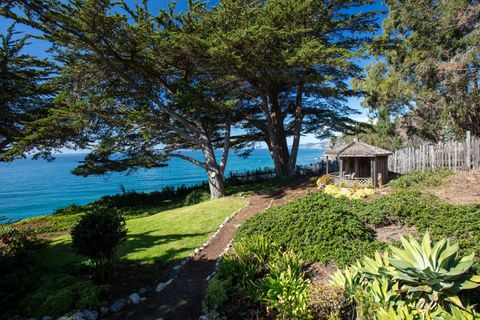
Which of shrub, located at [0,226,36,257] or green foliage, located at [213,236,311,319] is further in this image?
shrub, located at [0,226,36,257]

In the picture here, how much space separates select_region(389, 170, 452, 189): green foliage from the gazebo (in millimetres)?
967

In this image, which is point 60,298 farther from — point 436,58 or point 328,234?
point 436,58

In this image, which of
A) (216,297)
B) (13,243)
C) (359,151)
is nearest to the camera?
(216,297)

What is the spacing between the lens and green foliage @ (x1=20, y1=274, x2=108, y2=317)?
13.3ft

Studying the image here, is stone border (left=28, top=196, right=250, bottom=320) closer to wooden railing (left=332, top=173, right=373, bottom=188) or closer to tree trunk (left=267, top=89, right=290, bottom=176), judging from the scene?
wooden railing (left=332, top=173, right=373, bottom=188)

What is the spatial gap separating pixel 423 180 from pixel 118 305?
12762 millimetres

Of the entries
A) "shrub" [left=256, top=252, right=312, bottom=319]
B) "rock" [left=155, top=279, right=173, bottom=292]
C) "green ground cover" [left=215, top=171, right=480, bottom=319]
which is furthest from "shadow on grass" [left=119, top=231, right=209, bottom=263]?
"shrub" [left=256, top=252, right=312, bottom=319]

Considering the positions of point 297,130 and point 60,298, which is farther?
point 297,130

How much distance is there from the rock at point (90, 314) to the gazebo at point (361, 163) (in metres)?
11.4

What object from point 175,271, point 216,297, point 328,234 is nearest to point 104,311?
point 175,271

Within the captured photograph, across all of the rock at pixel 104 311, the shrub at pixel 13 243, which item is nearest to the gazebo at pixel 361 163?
the rock at pixel 104 311

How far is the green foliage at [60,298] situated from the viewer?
160 inches

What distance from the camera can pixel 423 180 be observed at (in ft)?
35.4

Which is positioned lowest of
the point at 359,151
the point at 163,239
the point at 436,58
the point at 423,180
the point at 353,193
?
the point at 163,239
